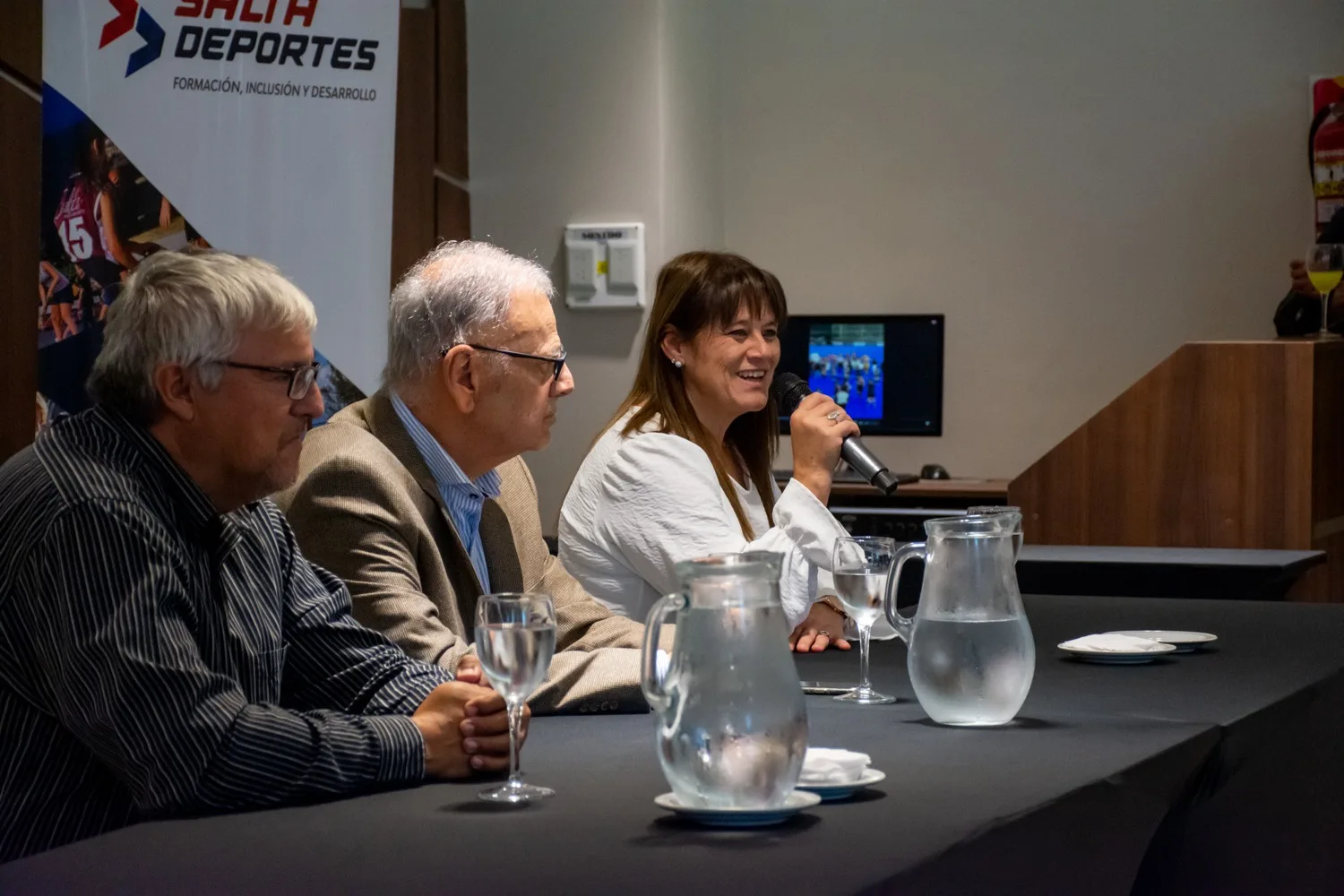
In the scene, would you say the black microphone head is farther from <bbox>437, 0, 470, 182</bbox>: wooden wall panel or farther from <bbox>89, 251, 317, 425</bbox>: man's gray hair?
<bbox>437, 0, 470, 182</bbox>: wooden wall panel

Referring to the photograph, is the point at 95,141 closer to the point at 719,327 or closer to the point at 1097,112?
the point at 719,327

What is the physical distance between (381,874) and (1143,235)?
4.30 meters

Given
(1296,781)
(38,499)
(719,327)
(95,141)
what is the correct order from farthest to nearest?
(95,141) → (719,327) → (1296,781) → (38,499)

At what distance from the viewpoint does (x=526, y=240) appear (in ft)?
13.7

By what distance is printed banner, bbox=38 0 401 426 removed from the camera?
3209mm

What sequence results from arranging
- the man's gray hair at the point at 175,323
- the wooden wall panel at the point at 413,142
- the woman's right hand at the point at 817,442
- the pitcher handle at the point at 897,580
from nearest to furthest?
the man's gray hair at the point at 175,323, the pitcher handle at the point at 897,580, the woman's right hand at the point at 817,442, the wooden wall panel at the point at 413,142

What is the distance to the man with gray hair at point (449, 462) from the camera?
1688 millimetres

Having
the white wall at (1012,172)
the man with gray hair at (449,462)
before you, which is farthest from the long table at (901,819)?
the white wall at (1012,172)

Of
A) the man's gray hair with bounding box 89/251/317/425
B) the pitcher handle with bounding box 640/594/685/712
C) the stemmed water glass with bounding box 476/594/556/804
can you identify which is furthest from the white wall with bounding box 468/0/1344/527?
the pitcher handle with bounding box 640/594/685/712

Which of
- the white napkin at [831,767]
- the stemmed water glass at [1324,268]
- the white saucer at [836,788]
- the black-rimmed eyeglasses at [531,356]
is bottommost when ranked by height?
the white saucer at [836,788]

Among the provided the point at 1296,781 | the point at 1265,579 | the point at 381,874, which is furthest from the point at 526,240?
the point at 381,874

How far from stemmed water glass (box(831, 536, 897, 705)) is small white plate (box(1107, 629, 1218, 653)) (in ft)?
1.67

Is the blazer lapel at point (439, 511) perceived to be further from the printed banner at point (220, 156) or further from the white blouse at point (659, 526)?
the printed banner at point (220, 156)

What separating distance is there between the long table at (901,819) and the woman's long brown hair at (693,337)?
731mm
